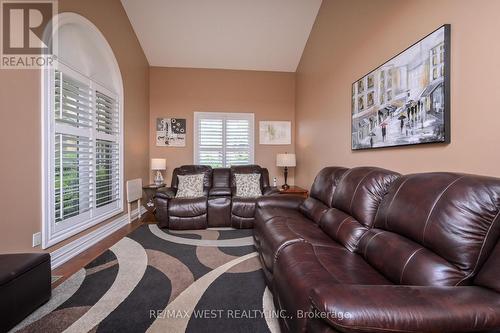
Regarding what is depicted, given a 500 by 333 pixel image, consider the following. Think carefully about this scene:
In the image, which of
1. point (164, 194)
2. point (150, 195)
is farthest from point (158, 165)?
point (164, 194)

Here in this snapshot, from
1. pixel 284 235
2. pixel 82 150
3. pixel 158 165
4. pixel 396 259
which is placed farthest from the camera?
pixel 158 165

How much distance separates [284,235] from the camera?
175 centimetres

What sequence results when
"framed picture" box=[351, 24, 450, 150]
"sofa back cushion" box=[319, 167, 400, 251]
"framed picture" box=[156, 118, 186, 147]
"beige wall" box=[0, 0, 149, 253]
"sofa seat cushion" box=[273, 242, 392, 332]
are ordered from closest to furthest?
"sofa seat cushion" box=[273, 242, 392, 332], "framed picture" box=[351, 24, 450, 150], "sofa back cushion" box=[319, 167, 400, 251], "beige wall" box=[0, 0, 149, 253], "framed picture" box=[156, 118, 186, 147]

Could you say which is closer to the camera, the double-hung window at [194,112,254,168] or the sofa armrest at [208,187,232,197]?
the sofa armrest at [208,187,232,197]

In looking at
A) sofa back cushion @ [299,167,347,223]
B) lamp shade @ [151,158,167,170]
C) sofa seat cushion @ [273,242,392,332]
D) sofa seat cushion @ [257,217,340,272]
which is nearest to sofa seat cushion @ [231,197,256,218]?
sofa back cushion @ [299,167,347,223]

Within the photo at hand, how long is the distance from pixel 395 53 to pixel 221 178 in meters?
3.25

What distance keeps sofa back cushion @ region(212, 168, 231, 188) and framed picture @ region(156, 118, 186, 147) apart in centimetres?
111

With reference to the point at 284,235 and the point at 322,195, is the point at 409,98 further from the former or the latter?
the point at 284,235

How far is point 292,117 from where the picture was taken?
203 inches

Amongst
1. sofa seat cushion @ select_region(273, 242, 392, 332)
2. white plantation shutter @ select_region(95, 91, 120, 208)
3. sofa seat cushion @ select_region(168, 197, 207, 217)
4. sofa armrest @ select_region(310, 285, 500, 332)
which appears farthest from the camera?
sofa seat cushion @ select_region(168, 197, 207, 217)

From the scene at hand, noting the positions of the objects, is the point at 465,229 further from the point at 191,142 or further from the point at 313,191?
the point at 191,142

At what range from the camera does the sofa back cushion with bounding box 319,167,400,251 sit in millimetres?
1717

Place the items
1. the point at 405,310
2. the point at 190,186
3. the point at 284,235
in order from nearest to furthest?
the point at 405,310 → the point at 284,235 → the point at 190,186

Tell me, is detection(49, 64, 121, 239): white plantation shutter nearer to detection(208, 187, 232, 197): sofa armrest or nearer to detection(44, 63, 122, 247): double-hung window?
detection(44, 63, 122, 247): double-hung window
